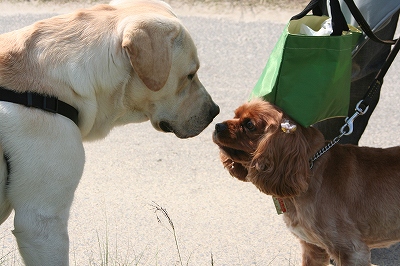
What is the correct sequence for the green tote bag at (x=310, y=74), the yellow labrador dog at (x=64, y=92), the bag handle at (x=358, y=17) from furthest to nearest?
the bag handle at (x=358, y=17) → the green tote bag at (x=310, y=74) → the yellow labrador dog at (x=64, y=92)

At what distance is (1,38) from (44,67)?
370mm

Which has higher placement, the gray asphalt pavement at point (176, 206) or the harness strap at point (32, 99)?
the harness strap at point (32, 99)

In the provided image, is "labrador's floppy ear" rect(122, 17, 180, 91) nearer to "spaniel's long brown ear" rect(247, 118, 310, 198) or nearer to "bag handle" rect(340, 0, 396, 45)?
"spaniel's long brown ear" rect(247, 118, 310, 198)

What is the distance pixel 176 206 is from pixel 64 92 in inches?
78.7

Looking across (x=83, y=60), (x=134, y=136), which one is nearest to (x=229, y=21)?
(x=134, y=136)

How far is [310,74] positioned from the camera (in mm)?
3510

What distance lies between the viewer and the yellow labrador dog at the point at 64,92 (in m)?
3.14

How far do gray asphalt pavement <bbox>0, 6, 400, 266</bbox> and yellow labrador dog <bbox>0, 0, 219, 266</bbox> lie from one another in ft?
1.94

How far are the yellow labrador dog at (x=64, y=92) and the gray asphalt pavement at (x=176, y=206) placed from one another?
0.59 metres

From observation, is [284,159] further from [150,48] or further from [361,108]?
[150,48]

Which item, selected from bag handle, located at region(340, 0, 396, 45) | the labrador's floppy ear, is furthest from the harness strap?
bag handle, located at region(340, 0, 396, 45)

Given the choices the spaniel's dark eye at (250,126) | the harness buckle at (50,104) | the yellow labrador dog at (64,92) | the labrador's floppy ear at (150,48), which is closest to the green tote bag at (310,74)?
the spaniel's dark eye at (250,126)

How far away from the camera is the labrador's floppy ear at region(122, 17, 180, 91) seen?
3234mm

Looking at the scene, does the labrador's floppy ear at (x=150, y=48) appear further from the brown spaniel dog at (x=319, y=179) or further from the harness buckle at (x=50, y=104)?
the brown spaniel dog at (x=319, y=179)
